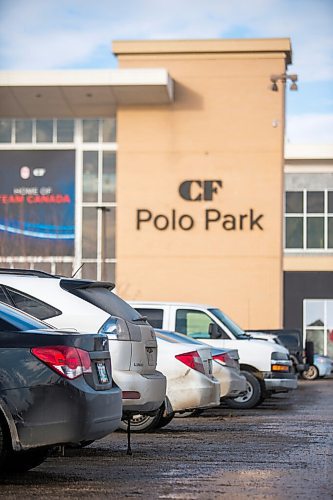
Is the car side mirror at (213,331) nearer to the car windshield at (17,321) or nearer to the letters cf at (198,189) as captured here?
the car windshield at (17,321)

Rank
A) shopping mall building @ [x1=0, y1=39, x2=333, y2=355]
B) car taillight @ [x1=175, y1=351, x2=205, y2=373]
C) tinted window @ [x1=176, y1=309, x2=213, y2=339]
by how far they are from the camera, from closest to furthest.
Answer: car taillight @ [x1=175, y1=351, x2=205, y2=373], tinted window @ [x1=176, y1=309, x2=213, y2=339], shopping mall building @ [x1=0, y1=39, x2=333, y2=355]

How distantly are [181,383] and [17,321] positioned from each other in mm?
5584

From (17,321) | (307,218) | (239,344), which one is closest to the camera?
(17,321)

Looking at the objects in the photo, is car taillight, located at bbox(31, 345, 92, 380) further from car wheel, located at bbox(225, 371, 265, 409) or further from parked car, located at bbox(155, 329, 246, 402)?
car wheel, located at bbox(225, 371, 265, 409)

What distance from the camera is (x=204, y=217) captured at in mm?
43875

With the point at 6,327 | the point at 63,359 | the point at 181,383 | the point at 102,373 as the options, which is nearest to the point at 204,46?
the point at 181,383

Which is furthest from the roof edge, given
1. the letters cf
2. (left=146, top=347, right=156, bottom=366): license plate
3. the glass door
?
(left=146, top=347, right=156, bottom=366): license plate

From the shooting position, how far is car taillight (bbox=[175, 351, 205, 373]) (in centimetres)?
1469

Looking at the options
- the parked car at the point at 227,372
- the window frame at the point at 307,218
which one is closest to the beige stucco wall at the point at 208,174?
the window frame at the point at 307,218

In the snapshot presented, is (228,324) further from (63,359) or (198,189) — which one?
(198,189)

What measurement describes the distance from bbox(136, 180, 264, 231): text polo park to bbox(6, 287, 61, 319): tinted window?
3249 centimetres

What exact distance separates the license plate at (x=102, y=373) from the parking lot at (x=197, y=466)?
0.83m

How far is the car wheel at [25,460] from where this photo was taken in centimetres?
926

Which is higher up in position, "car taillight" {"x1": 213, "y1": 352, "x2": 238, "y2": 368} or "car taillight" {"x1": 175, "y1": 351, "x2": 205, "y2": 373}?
"car taillight" {"x1": 175, "y1": 351, "x2": 205, "y2": 373}
